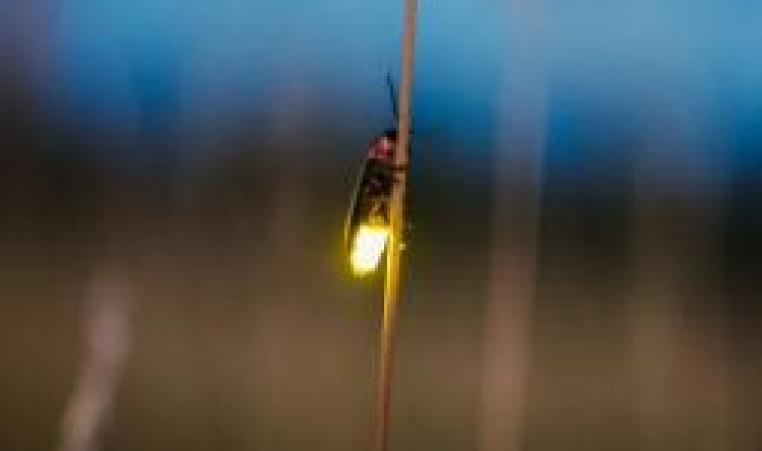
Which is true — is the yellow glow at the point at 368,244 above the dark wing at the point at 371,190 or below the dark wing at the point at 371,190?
below

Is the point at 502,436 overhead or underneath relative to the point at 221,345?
underneath

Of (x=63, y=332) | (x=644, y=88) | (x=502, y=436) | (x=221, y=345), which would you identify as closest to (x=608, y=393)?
(x=502, y=436)

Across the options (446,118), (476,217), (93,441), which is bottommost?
(93,441)

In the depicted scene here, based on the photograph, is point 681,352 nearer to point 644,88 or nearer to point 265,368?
point 644,88

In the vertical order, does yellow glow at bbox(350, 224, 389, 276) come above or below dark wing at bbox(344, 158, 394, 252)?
below

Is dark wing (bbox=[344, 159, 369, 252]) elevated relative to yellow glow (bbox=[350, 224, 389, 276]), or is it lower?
elevated
